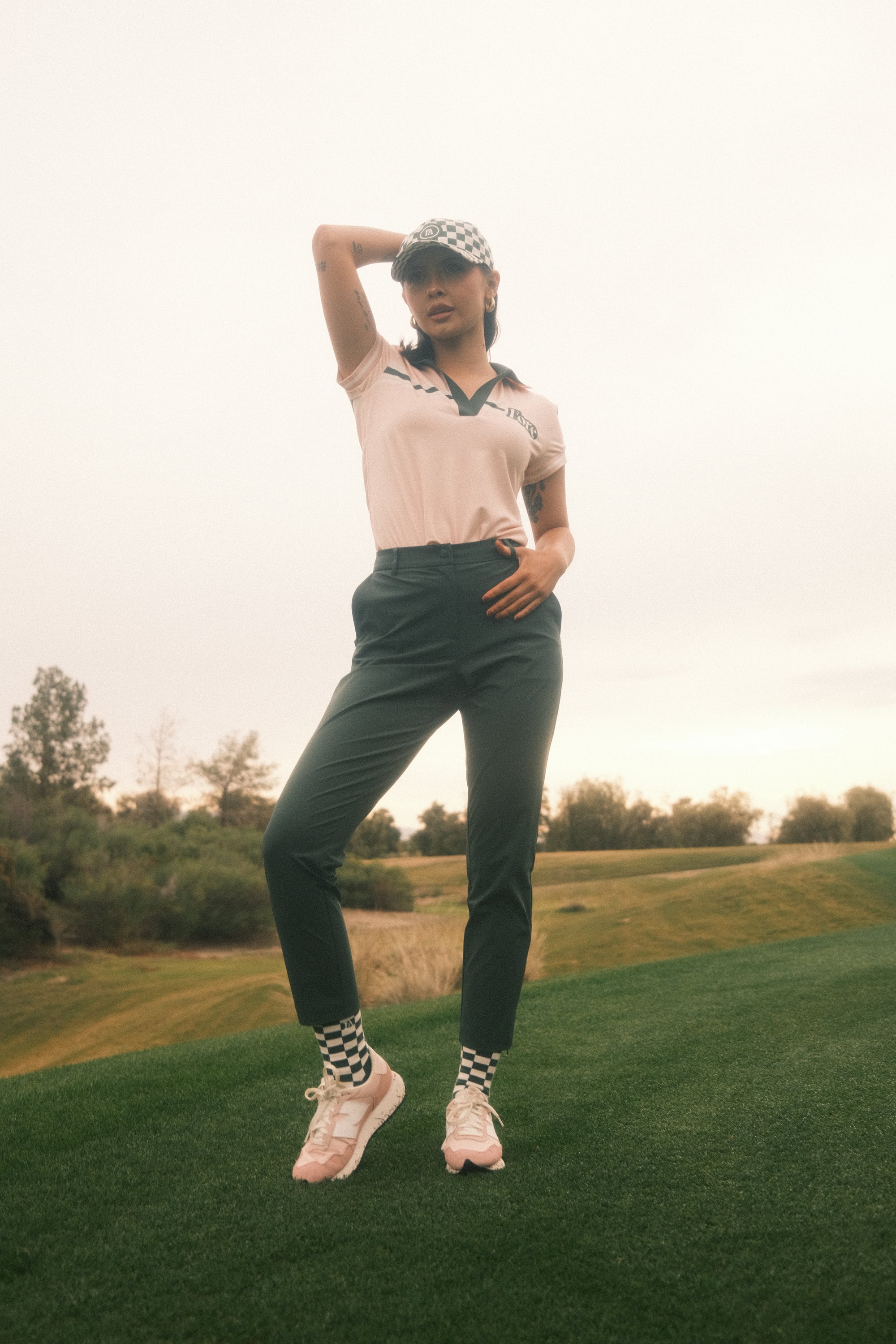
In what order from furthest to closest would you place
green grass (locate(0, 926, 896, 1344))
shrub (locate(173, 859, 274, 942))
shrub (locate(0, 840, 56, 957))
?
1. shrub (locate(173, 859, 274, 942))
2. shrub (locate(0, 840, 56, 957))
3. green grass (locate(0, 926, 896, 1344))

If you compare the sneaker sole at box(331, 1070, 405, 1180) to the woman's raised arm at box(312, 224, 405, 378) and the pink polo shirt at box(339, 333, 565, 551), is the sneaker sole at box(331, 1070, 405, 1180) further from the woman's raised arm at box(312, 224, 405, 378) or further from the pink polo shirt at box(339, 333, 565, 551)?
the woman's raised arm at box(312, 224, 405, 378)

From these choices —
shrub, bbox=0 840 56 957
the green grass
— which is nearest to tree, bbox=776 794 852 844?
shrub, bbox=0 840 56 957

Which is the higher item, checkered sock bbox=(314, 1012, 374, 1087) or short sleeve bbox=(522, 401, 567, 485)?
short sleeve bbox=(522, 401, 567, 485)

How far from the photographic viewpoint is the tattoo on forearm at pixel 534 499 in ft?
7.44

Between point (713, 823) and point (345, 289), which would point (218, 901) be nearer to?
point (345, 289)

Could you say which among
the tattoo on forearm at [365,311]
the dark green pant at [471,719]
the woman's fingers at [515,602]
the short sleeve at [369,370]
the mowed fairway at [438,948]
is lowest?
the mowed fairway at [438,948]

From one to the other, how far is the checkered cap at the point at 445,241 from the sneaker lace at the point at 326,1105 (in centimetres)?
184

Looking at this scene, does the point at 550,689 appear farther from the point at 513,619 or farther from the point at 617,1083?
the point at 617,1083

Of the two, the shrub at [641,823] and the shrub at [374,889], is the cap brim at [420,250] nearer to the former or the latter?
the shrub at [374,889]

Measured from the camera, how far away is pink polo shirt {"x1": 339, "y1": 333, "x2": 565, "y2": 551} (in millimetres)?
1945

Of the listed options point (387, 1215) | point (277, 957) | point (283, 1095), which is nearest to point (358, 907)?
point (277, 957)

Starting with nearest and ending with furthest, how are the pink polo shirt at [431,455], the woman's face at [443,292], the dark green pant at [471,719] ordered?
1. the dark green pant at [471,719]
2. the pink polo shirt at [431,455]
3. the woman's face at [443,292]

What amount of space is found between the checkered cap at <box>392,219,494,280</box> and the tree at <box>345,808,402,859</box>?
60.0 feet

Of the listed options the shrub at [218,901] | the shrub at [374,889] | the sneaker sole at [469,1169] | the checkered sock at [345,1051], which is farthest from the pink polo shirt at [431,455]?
the shrub at [374,889]
